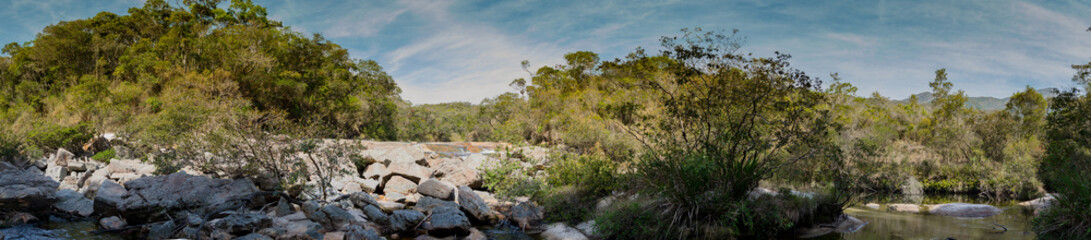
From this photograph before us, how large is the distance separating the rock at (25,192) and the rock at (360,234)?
596 centimetres

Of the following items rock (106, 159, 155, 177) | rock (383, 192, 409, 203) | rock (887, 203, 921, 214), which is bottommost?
rock (887, 203, 921, 214)

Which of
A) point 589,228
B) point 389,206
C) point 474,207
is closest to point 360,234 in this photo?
point 389,206

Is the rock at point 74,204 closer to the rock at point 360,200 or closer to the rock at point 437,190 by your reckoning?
the rock at point 360,200

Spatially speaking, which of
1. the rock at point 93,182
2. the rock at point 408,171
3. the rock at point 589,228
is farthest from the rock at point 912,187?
the rock at point 93,182

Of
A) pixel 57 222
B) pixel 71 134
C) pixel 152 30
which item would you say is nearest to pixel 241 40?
pixel 152 30

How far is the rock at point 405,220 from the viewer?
347 inches

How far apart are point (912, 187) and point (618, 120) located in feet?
43.9

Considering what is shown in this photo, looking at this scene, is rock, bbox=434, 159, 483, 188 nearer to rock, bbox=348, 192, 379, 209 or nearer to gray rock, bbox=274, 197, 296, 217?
rock, bbox=348, 192, 379, 209

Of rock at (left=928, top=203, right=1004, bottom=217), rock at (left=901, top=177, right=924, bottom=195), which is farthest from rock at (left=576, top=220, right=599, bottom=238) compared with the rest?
rock at (left=901, top=177, right=924, bottom=195)

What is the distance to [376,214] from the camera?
920cm

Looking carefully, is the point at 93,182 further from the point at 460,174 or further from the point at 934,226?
the point at 934,226

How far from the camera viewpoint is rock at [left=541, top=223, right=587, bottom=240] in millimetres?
8844

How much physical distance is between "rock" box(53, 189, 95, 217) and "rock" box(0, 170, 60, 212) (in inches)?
5.6

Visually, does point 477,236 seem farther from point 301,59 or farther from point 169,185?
point 301,59
